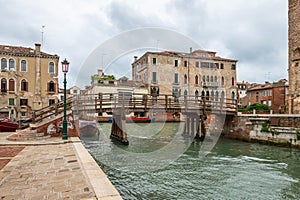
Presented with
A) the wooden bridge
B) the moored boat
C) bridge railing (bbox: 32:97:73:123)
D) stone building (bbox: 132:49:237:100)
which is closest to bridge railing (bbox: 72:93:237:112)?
the wooden bridge

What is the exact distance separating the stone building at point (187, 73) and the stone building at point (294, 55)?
19.2 metres

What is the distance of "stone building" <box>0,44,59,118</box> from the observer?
1157 inches

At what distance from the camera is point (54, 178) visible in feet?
16.7

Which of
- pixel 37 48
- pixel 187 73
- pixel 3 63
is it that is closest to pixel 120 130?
pixel 37 48

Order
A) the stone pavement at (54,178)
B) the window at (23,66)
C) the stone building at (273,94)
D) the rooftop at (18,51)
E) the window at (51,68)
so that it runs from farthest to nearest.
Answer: the stone building at (273,94) < the window at (51,68) < the window at (23,66) < the rooftop at (18,51) < the stone pavement at (54,178)

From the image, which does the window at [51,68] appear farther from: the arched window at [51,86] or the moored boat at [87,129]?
the moored boat at [87,129]

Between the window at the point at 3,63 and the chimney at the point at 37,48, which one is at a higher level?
the chimney at the point at 37,48

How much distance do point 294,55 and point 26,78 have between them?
30.4 metres

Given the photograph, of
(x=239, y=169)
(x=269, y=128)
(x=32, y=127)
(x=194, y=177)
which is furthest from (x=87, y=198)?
(x=269, y=128)

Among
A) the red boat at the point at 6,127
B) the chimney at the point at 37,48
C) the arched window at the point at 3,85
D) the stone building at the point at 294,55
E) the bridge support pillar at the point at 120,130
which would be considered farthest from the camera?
the chimney at the point at 37,48

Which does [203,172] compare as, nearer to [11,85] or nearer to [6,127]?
[6,127]

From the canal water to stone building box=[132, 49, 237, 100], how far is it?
2619 centimetres

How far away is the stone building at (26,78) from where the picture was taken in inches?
1157

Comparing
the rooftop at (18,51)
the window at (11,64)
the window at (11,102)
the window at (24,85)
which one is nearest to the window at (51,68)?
the rooftop at (18,51)
